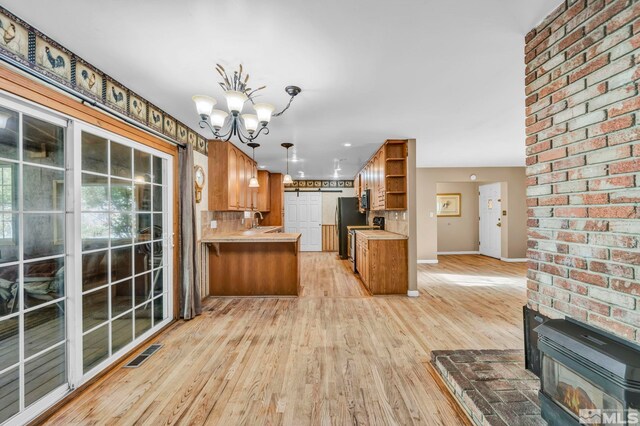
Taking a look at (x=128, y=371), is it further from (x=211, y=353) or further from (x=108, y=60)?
(x=108, y=60)

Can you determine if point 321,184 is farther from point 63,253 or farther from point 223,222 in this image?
point 63,253

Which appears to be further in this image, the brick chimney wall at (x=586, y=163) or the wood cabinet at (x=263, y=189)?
the wood cabinet at (x=263, y=189)

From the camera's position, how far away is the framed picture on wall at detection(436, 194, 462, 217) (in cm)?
792

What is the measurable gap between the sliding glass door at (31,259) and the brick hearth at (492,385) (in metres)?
2.67

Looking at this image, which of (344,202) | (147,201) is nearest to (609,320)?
(147,201)

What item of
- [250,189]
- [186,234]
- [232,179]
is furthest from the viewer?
[250,189]

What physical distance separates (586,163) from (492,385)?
1.39 metres

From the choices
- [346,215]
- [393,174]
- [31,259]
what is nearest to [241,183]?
[393,174]

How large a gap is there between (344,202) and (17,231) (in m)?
6.29

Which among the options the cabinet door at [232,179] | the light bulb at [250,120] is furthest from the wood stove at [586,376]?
the cabinet door at [232,179]

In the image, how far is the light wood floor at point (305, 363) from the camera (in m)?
1.73

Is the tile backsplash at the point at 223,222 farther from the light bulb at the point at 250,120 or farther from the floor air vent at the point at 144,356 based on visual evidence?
the light bulb at the point at 250,120

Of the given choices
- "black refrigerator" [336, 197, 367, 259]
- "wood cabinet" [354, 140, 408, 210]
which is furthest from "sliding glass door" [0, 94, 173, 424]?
"black refrigerator" [336, 197, 367, 259]

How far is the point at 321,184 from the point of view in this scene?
867 cm
